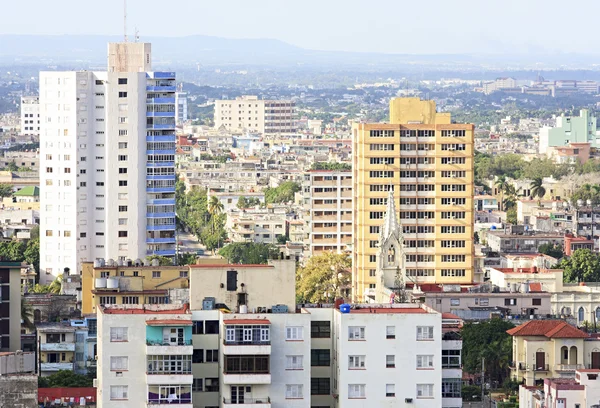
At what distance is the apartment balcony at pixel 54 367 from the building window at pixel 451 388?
19.4 metres

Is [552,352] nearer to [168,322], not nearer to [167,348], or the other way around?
[168,322]

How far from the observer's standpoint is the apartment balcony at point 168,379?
52.1 metres

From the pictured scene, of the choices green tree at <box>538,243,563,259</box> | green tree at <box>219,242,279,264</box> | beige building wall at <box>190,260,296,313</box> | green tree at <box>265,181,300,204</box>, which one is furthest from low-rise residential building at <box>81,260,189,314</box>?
green tree at <box>265,181,300,204</box>

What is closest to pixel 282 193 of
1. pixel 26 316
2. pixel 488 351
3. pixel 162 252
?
pixel 162 252

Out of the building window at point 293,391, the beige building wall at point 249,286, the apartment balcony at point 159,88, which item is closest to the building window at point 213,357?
the building window at point 293,391

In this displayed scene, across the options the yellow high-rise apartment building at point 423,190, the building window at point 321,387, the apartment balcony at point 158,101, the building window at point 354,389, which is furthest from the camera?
the apartment balcony at point 158,101

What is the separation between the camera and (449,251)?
336ft

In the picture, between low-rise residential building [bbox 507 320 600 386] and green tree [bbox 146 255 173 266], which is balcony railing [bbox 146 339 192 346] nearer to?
low-rise residential building [bbox 507 320 600 386]

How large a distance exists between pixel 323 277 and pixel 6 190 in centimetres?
7957

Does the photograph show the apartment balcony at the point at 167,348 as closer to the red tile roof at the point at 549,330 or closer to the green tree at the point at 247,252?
the red tile roof at the point at 549,330

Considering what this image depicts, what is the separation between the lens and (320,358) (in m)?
54.5

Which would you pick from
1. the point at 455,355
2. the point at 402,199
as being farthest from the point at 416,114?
the point at 455,355

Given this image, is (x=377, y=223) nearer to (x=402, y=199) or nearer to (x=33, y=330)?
(x=402, y=199)

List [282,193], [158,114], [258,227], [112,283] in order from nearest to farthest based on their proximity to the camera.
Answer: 1. [112,283]
2. [158,114]
3. [258,227]
4. [282,193]
